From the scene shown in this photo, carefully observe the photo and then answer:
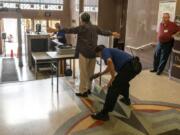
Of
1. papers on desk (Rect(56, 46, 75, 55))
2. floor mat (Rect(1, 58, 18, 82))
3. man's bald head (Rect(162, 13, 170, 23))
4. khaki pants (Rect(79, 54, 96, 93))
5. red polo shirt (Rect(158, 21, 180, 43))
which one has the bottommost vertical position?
floor mat (Rect(1, 58, 18, 82))

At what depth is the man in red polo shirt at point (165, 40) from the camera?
18.8ft

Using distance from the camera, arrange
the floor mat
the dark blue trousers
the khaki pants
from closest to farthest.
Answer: the khaki pants < the dark blue trousers < the floor mat

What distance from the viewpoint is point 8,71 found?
8.82 m

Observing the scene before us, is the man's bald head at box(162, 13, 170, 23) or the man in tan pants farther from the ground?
the man's bald head at box(162, 13, 170, 23)

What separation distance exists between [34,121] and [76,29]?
5.91 feet

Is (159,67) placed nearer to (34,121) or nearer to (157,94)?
(157,94)

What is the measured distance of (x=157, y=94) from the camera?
15.5 ft

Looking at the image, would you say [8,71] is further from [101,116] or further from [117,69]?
[117,69]

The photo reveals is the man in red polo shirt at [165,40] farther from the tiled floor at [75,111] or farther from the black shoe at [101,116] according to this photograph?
the black shoe at [101,116]

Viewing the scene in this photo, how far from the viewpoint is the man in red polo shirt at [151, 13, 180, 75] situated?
572 centimetres

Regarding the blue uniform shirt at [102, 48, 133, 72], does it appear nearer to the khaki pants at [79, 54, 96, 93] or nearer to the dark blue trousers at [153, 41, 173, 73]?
the khaki pants at [79, 54, 96, 93]

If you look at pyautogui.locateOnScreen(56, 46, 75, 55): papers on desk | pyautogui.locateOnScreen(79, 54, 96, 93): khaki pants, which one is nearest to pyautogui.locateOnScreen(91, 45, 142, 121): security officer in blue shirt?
pyautogui.locateOnScreen(79, 54, 96, 93): khaki pants

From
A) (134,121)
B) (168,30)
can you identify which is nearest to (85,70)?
(134,121)

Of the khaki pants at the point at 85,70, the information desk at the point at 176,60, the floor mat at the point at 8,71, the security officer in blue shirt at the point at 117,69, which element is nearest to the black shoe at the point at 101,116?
the security officer in blue shirt at the point at 117,69
